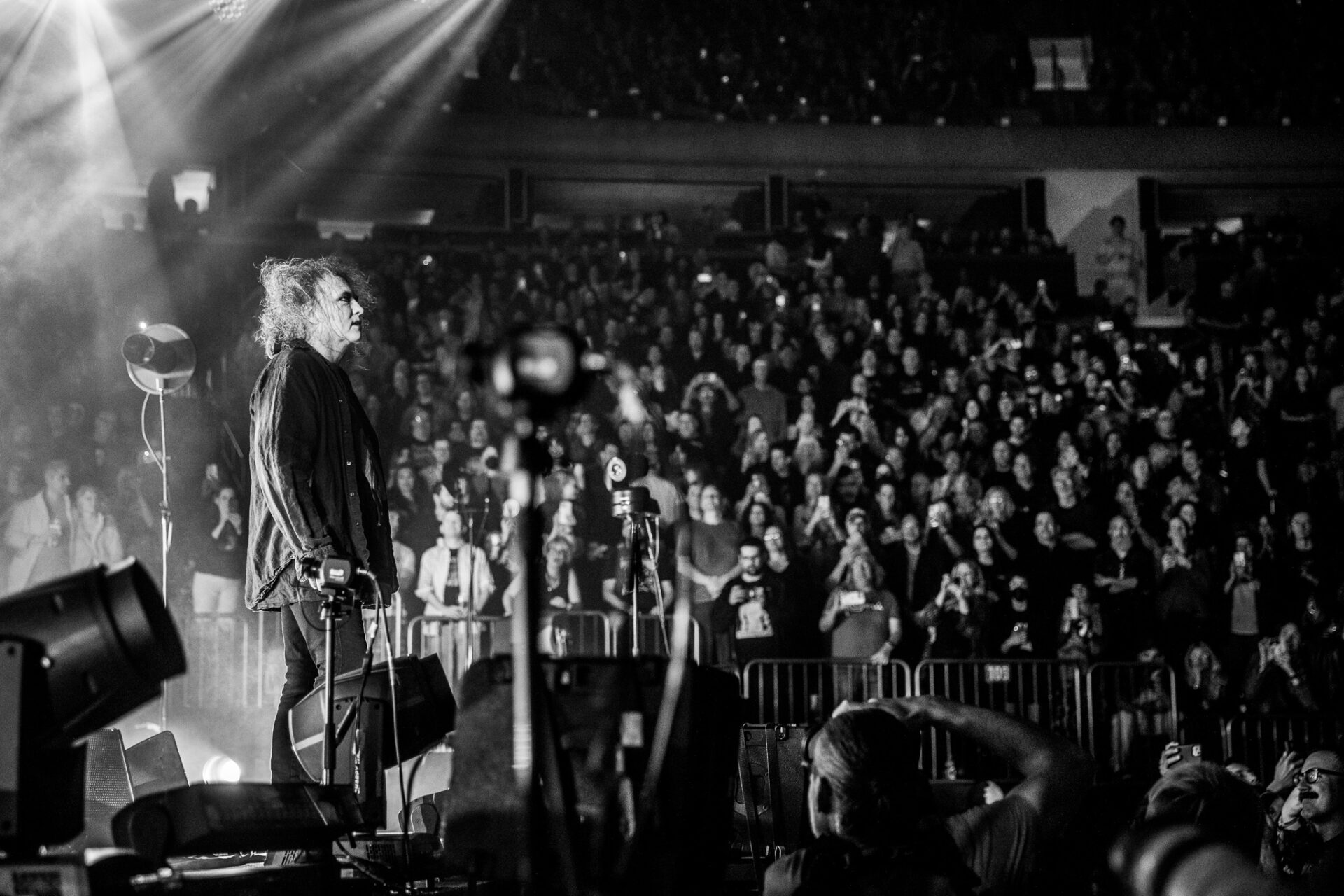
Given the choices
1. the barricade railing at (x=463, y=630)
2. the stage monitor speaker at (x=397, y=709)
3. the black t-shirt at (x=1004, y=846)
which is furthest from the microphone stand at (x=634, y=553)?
the barricade railing at (x=463, y=630)

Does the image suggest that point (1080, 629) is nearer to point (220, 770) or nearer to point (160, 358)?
point (220, 770)

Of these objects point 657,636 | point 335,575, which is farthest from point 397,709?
point 657,636

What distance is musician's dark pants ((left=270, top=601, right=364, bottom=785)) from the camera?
4426 mm

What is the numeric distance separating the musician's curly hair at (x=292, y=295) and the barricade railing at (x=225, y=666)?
458 centimetres

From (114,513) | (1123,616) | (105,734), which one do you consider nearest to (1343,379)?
(1123,616)

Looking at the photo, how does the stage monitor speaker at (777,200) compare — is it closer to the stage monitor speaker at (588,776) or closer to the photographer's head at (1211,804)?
the photographer's head at (1211,804)

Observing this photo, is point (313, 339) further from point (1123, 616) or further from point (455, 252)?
point (455, 252)

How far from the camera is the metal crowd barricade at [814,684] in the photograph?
9328 mm

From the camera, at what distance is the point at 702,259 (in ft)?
53.8

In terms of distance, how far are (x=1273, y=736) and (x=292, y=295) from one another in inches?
295

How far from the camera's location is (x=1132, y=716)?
9.32m

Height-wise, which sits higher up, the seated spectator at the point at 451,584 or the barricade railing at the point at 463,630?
the seated spectator at the point at 451,584

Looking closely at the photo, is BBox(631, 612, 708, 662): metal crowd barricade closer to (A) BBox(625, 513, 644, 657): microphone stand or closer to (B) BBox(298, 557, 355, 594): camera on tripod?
(A) BBox(625, 513, 644, 657): microphone stand

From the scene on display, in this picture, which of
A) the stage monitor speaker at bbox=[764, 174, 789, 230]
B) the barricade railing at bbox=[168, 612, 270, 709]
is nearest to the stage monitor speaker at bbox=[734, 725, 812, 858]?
the barricade railing at bbox=[168, 612, 270, 709]
